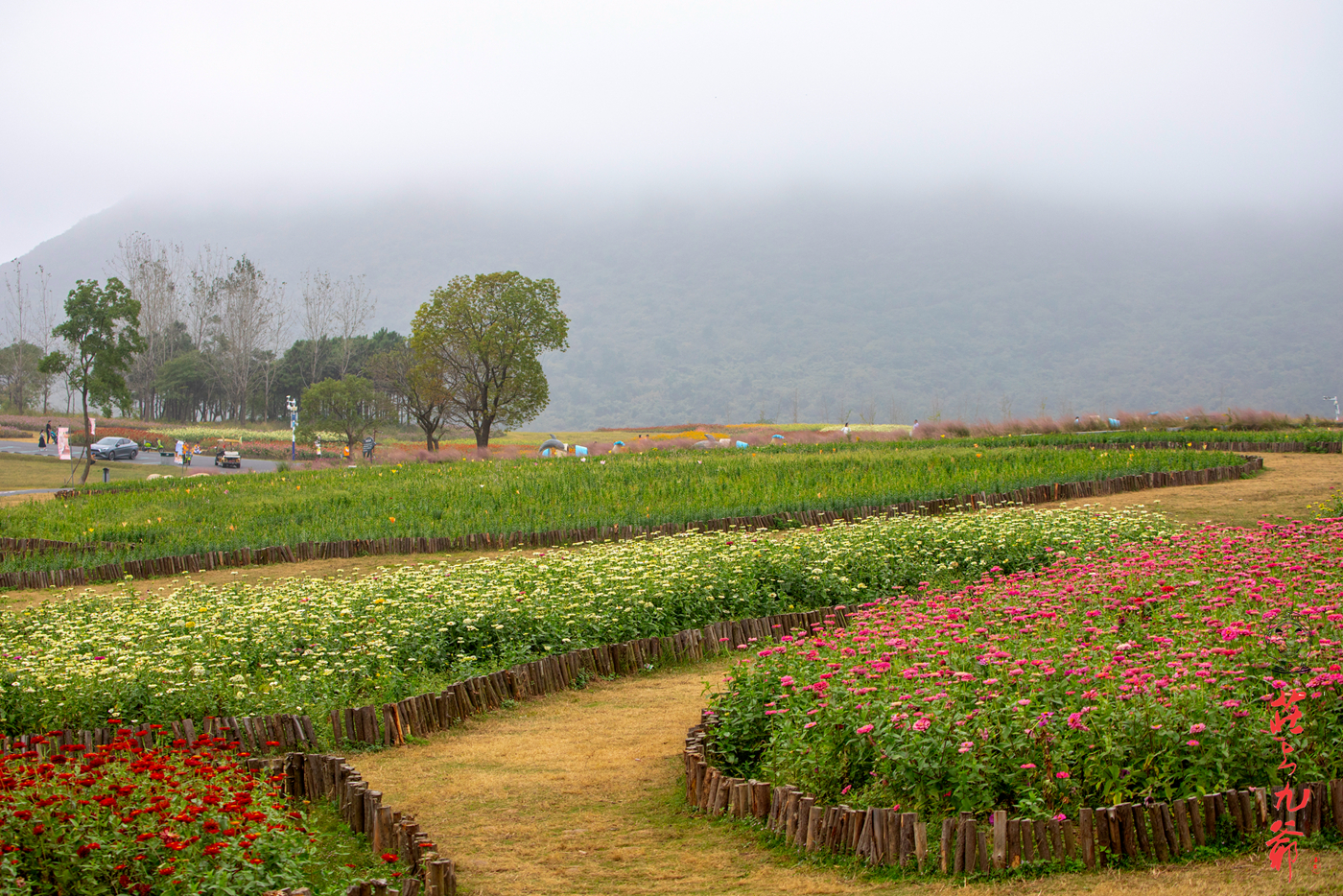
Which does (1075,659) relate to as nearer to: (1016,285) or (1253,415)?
(1253,415)

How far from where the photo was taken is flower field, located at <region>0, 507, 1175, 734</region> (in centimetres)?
767

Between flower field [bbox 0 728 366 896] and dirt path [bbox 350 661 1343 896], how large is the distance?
3.33 ft

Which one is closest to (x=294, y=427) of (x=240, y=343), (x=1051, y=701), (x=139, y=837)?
(x=139, y=837)

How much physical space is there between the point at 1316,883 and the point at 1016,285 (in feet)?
668

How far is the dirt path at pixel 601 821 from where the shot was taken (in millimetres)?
4445

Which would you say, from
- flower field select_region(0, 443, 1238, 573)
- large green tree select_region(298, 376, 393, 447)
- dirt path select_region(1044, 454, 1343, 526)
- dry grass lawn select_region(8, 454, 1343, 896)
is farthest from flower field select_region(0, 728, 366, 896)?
large green tree select_region(298, 376, 393, 447)

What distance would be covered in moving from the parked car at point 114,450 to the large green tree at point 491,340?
51.2 feet

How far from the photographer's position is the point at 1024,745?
5.00 meters

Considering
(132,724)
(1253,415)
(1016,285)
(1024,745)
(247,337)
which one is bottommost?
(132,724)

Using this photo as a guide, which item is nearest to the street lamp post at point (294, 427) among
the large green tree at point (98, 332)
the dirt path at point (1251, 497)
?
the large green tree at point (98, 332)

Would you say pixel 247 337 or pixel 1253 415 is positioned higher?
pixel 247 337

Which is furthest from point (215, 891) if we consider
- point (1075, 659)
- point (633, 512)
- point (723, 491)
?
point (723, 491)

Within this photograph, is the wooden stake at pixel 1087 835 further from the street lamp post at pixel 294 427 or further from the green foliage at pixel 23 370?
the green foliage at pixel 23 370

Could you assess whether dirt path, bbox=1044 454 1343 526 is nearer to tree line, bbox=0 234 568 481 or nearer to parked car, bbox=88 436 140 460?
tree line, bbox=0 234 568 481
